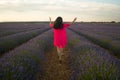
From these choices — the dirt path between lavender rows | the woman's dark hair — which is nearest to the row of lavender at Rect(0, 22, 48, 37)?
the woman's dark hair

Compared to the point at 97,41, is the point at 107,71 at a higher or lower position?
higher

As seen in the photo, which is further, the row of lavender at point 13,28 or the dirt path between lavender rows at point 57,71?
the row of lavender at point 13,28

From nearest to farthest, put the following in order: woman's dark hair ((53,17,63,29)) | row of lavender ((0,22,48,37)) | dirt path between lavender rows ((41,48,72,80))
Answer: dirt path between lavender rows ((41,48,72,80)), woman's dark hair ((53,17,63,29)), row of lavender ((0,22,48,37))

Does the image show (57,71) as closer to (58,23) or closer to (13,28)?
(58,23)

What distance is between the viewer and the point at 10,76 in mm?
3273

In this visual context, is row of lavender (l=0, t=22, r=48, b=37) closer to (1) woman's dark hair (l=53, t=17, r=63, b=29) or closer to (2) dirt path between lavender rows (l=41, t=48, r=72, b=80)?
(1) woman's dark hair (l=53, t=17, r=63, b=29)

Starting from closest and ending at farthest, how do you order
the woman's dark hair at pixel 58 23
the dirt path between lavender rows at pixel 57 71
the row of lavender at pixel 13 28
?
the dirt path between lavender rows at pixel 57 71
the woman's dark hair at pixel 58 23
the row of lavender at pixel 13 28

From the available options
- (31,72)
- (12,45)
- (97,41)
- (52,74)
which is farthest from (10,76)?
(97,41)

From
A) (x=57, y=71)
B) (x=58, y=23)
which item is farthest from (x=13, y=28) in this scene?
(x=57, y=71)

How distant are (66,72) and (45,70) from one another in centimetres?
65

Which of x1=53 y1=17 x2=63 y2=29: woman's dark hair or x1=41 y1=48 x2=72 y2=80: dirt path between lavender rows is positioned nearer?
x1=41 y1=48 x2=72 y2=80: dirt path between lavender rows

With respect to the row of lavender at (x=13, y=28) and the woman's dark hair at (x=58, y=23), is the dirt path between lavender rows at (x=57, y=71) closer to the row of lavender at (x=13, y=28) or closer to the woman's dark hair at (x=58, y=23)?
the woman's dark hair at (x=58, y=23)

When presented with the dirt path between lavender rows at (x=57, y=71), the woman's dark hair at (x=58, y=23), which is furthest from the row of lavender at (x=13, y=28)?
the dirt path between lavender rows at (x=57, y=71)

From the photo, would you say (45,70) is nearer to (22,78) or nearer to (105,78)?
(22,78)
